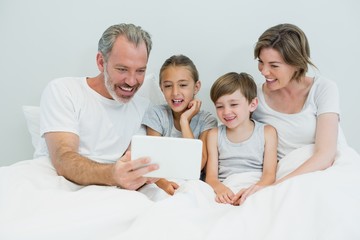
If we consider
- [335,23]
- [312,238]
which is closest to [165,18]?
[335,23]

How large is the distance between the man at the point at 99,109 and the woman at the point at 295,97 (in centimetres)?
50

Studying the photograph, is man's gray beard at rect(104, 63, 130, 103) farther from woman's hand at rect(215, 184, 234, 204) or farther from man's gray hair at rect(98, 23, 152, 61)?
woman's hand at rect(215, 184, 234, 204)

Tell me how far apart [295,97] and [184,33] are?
2.09 feet

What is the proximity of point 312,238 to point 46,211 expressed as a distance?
2.12ft

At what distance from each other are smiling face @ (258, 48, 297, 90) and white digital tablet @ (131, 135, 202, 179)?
A: 589 mm

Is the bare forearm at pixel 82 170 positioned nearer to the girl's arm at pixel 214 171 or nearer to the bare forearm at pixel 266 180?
the girl's arm at pixel 214 171

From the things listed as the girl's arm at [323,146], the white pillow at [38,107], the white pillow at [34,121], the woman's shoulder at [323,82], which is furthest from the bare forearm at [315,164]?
the white pillow at [34,121]

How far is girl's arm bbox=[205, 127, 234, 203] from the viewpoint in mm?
1204

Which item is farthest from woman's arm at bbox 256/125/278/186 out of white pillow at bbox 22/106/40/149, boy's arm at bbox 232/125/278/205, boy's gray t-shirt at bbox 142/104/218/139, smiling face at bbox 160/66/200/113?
→ white pillow at bbox 22/106/40/149

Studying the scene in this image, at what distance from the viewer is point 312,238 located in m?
0.80

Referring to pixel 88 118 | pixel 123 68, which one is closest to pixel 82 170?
Answer: pixel 88 118

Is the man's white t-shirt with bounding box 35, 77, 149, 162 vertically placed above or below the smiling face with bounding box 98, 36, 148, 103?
below

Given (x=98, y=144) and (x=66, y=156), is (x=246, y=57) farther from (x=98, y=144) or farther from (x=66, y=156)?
(x=66, y=156)

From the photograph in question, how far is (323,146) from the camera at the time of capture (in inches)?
50.6
